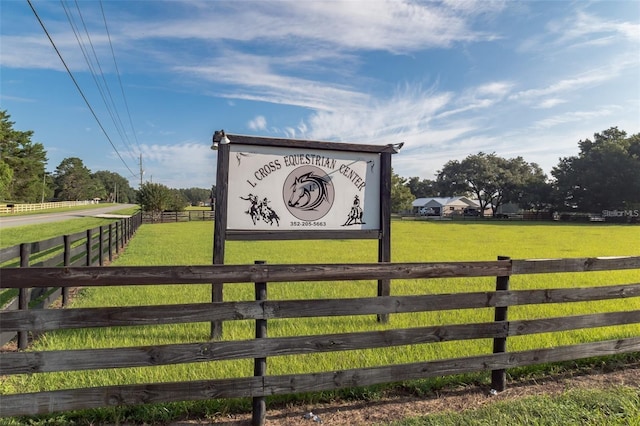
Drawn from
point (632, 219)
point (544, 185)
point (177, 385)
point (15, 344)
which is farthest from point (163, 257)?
point (544, 185)

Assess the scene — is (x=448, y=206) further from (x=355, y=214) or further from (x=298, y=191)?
(x=298, y=191)

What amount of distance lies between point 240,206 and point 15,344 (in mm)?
3385

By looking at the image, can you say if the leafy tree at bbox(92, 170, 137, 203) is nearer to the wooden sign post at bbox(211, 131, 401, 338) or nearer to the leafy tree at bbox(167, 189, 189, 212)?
the leafy tree at bbox(167, 189, 189, 212)

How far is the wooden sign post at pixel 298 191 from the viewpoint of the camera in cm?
567

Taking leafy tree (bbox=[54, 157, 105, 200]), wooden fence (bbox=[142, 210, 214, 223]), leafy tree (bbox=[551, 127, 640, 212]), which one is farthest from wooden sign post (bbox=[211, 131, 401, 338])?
leafy tree (bbox=[54, 157, 105, 200])

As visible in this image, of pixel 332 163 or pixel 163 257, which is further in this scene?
pixel 163 257

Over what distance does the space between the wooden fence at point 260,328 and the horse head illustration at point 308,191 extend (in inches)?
104

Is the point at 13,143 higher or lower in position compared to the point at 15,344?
higher

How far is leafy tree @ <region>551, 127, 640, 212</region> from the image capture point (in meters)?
57.8

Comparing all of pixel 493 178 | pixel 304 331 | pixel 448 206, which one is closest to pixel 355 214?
pixel 304 331

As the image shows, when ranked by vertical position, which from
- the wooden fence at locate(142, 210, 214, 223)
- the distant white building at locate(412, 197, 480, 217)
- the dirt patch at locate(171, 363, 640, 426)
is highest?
the distant white building at locate(412, 197, 480, 217)

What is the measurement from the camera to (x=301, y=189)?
6.05 m

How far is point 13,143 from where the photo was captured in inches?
2724

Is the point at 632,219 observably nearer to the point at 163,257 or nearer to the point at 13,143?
the point at 163,257
